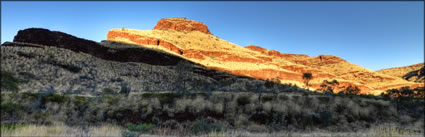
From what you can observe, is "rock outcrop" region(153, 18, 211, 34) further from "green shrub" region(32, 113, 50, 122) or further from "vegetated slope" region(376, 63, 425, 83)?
"green shrub" region(32, 113, 50, 122)

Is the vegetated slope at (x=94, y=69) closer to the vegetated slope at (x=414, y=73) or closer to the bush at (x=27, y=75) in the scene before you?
the bush at (x=27, y=75)

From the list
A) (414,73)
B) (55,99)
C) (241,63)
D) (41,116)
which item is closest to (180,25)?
(241,63)

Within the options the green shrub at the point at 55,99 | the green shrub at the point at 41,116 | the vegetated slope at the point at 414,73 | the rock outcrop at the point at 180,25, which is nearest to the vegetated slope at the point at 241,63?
the vegetated slope at the point at 414,73

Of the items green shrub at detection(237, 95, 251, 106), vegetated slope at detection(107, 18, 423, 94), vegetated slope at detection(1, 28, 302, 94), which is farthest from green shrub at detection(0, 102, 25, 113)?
vegetated slope at detection(107, 18, 423, 94)

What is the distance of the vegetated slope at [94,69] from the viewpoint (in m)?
37.8

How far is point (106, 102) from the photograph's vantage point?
18.5 meters

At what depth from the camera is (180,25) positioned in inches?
5167

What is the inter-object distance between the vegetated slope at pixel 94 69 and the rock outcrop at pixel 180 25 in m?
55.0

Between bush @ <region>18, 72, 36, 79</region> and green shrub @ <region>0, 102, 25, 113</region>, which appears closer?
green shrub @ <region>0, 102, 25, 113</region>

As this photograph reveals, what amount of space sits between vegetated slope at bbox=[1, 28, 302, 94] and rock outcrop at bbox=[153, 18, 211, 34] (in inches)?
2167

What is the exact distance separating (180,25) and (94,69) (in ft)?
279

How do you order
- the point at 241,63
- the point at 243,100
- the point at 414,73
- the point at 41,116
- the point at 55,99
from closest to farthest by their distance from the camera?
the point at 41,116 → the point at 55,99 → the point at 243,100 → the point at 414,73 → the point at 241,63

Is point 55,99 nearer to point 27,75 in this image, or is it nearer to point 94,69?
point 27,75

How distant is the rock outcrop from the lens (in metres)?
130
